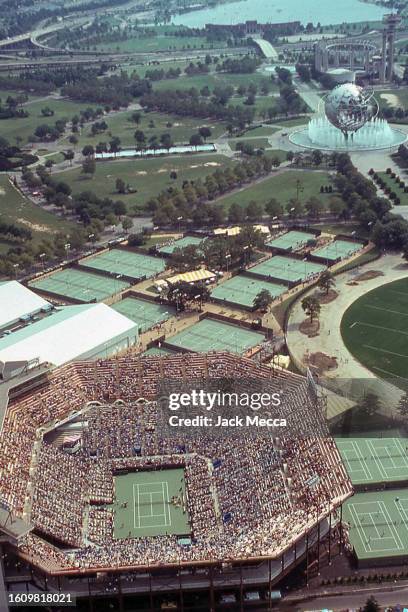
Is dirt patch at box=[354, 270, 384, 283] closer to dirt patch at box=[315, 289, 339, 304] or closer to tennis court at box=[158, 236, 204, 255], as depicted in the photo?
dirt patch at box=[315, 289, 339, 304]

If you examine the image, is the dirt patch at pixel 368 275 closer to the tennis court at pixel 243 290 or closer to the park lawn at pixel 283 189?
the tennis court at pixel 243 290

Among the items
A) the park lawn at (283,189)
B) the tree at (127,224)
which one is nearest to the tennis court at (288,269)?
the tree at (127,224)

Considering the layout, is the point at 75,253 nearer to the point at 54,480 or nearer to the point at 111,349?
the point at 111,349

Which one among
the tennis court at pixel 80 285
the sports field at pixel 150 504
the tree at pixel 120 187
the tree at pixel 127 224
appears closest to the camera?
the sports field at pixel 150 504

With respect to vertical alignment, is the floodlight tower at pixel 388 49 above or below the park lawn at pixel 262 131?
above

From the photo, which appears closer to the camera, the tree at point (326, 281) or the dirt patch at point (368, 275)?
the tree at point (326, 281)

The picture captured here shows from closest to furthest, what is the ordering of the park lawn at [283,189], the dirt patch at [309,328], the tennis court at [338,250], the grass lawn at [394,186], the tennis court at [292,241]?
the dirt patch at [309,328] → the tennis court at [338,250] → the tennis court at [292,241] → the grass lawn at [394,186] → the park lawn at [283,189]
